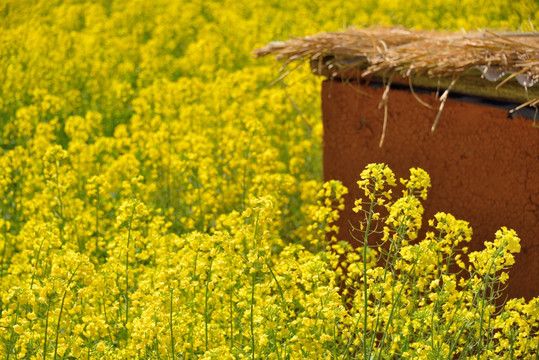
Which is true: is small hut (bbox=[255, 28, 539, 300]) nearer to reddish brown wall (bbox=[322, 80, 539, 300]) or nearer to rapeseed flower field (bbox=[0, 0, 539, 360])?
reddish brown wall (bbox=[322, 80, 539, 300])

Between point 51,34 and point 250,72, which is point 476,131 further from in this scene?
point 51,34

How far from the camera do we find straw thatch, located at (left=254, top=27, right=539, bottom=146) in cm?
290

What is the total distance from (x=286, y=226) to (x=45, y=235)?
202 cm

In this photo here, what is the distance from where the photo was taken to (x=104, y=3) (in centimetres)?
1123

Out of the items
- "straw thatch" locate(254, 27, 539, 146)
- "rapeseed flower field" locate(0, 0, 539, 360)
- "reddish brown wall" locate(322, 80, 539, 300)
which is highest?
"straw thatch" locate(254, 27, 539, 146)

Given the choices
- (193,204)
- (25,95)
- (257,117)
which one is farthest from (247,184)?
(25,95)

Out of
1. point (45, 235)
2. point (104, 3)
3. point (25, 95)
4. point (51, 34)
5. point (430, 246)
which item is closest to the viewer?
point (430, 246)

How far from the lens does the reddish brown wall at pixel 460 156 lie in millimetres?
3002

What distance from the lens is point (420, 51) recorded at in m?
3.25

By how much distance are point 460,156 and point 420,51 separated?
1.37 ft

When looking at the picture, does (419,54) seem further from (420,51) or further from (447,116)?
(447,116)

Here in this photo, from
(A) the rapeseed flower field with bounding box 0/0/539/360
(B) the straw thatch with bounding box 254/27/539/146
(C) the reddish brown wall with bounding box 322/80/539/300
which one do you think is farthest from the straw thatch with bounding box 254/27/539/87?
(A) the rapeseed flower field with bounding box 0/0/539/360

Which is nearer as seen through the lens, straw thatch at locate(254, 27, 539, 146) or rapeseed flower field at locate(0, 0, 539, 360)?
rapeseed flower field at locate(0, 0, 539, 360)

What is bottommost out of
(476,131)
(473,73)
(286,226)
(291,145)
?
(286,226)
